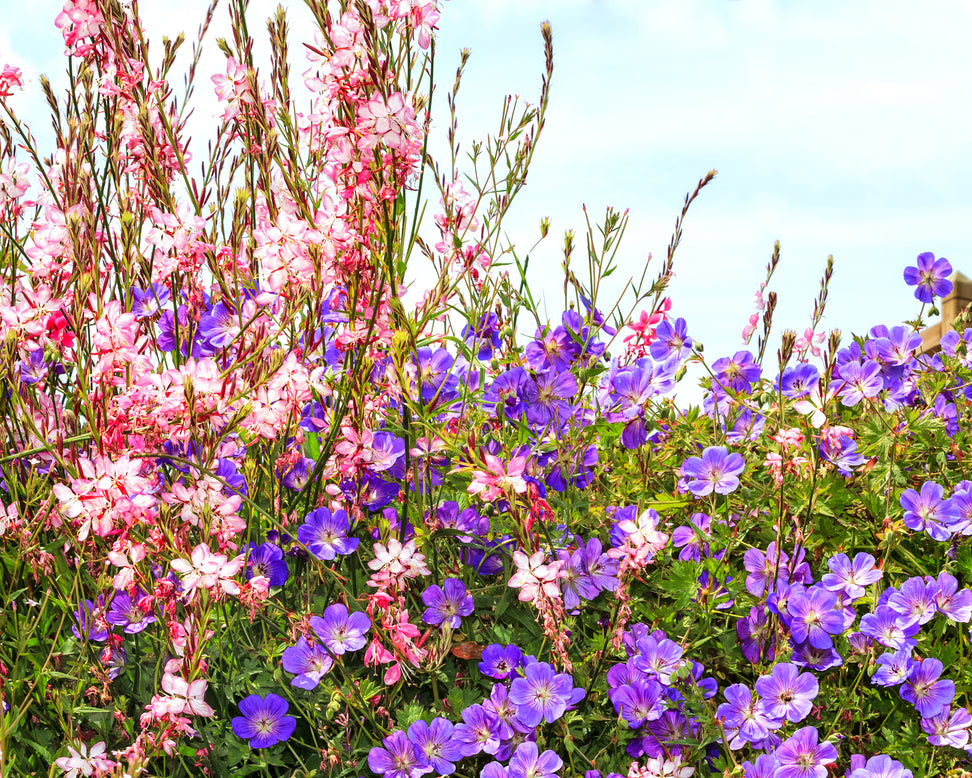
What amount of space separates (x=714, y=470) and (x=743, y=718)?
0.55 m

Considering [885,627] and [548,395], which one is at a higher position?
[548,395]

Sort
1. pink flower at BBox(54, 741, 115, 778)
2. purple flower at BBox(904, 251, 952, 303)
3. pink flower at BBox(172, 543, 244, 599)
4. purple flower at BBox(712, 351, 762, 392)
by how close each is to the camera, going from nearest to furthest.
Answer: pink flower at BBox(172, 543, 244, 599) → pink flower at BBox(54, 741, 115, 778) → purple flower at BBox(712, 351, 762, 392) → purple flower at BBox(904, 251, 952, 303)

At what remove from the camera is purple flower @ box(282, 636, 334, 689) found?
1952 mm

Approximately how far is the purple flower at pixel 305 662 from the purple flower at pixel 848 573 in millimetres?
1146

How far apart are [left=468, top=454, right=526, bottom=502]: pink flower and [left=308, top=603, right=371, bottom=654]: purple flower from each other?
0.42m

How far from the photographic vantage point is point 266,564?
6.90 feet

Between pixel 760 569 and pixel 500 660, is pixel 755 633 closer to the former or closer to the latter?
pixel 760 569

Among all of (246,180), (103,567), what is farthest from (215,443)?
(246,180)

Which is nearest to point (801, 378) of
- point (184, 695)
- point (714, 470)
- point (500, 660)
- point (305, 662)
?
point (714, 470)

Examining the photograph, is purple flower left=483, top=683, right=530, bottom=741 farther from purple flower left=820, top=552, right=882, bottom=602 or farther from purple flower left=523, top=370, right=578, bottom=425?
purple flower left=820, top=552, right=882, bottom=602

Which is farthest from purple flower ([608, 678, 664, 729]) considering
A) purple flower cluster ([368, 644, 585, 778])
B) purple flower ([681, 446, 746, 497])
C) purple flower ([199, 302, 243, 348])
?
purple flower ([199, 302, 243, 348])

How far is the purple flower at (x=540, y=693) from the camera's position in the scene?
192 centimetres

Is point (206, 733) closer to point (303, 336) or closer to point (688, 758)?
point (303, 336)

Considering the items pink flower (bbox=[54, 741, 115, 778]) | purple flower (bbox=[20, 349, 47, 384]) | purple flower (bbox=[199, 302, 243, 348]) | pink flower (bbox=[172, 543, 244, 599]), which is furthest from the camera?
purple flower (bbox=[20, 349, 47, 384])
